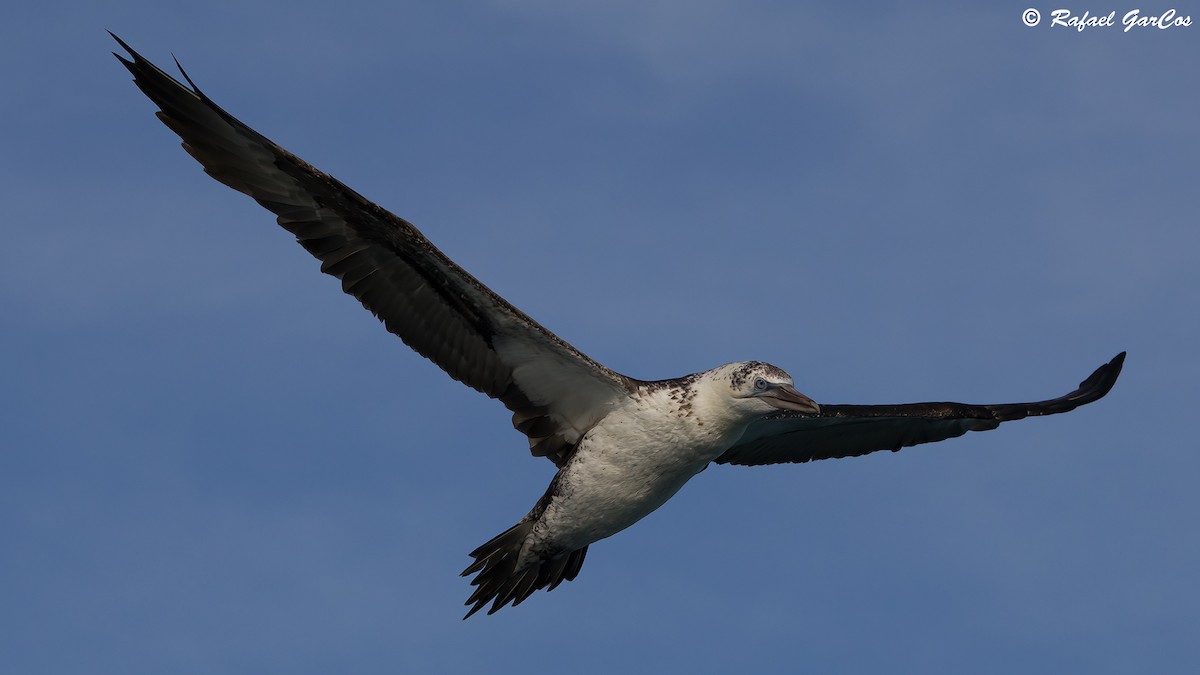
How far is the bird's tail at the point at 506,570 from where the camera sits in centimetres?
1655

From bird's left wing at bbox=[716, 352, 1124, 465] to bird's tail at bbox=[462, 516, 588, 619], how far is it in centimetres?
302

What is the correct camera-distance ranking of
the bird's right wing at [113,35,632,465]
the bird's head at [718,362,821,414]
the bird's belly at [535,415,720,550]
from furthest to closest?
1. the bird's belly at [535,415,720,550]
2. the bird's head at [718,362,821,414]
3. the bird's right wing at [113,35,632,465]

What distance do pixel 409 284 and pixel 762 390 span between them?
352 centimetres

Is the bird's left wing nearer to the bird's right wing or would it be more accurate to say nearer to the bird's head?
the bird's head

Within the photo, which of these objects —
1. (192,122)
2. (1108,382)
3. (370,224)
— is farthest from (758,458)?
(192,122)

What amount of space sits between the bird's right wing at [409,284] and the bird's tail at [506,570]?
0.92 meters

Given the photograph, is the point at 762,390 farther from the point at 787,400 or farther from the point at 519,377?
the point at 519,377

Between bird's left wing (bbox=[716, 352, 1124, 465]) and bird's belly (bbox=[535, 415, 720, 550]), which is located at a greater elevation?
bird's left wing (bbox=[716, 352, 1124, 465])

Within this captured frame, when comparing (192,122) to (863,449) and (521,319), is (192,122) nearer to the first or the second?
(521,319)

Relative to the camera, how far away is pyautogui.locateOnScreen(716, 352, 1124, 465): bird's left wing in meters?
18.4

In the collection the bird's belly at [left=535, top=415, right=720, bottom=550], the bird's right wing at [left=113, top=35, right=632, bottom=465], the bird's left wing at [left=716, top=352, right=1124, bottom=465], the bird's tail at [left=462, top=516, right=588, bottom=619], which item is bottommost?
the bird's tail at [left=462, top=516, right=588, bottom=619]

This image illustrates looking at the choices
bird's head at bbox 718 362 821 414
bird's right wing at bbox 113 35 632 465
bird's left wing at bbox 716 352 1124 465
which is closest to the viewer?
bird's right wing at bbox 113 35 632 465

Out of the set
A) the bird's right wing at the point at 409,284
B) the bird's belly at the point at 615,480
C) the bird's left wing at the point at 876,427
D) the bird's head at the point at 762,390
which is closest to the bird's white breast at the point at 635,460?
the bird's belly at the point at 615,480

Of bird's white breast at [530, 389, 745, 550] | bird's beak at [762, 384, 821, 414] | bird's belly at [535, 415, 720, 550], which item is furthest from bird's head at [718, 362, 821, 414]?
bird's belly at [535, 415, 720, 550]
